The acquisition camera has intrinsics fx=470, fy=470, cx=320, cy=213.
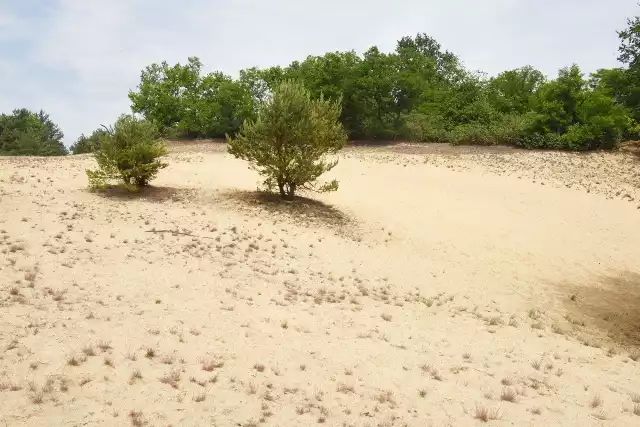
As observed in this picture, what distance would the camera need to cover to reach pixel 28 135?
65.0 meters

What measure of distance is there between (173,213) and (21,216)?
3.99m

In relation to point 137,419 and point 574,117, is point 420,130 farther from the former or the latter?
point 137,419

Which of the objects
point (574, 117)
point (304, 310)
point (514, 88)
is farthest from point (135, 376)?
point (514, 88)

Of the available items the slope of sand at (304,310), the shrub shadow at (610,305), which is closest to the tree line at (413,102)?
the slope of sand at (304,310)

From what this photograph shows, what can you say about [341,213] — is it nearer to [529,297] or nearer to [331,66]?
[529,297]

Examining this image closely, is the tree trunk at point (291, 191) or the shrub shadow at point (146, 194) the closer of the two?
the shrub shadow at point (146, 194)

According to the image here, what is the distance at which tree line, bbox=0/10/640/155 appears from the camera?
32219 millimetres

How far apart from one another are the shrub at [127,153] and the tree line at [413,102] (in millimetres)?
11624

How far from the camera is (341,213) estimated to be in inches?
694

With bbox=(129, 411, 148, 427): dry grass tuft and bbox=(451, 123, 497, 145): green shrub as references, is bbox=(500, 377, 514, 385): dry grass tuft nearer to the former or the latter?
bbox=(129, 411, 148, 427): dry grass tuft

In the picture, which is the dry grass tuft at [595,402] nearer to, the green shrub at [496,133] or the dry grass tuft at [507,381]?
the dry grass tuft at [507,381]

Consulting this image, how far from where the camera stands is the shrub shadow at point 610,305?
10242mm

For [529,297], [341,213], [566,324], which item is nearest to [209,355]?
[566,324]

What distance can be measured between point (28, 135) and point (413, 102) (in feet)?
181
